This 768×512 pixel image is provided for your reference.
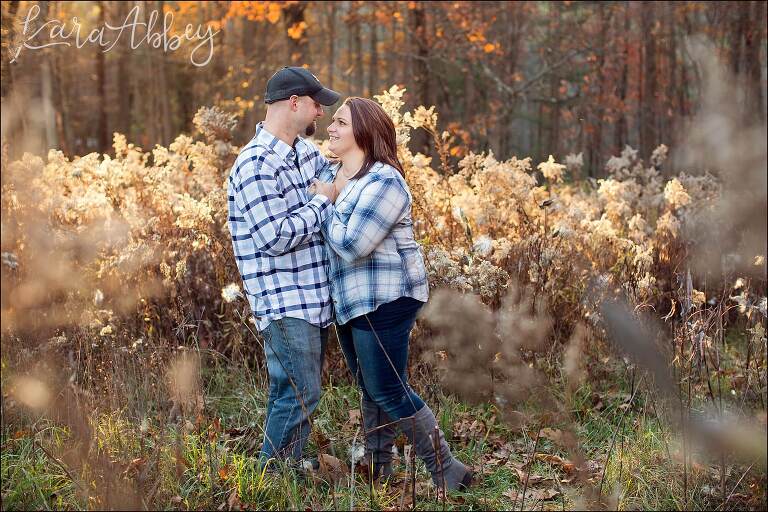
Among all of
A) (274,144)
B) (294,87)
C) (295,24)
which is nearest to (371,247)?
(274,144)

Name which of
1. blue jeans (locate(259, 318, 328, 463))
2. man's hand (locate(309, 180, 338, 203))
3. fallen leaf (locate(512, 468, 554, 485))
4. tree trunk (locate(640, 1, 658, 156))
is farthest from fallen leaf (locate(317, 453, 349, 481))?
tree trunk (locate(640, 1, 658, 156))

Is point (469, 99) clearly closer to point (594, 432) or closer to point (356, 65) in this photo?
point (356, 65)

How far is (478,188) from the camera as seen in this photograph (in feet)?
20.2

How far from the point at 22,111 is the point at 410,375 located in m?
10.5

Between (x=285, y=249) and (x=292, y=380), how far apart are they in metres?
0.59

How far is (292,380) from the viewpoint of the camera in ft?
12.3

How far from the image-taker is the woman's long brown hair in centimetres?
378

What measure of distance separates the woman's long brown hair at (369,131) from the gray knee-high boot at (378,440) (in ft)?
3.78

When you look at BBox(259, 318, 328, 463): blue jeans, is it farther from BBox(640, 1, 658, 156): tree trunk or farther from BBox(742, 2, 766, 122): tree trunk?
BBox(640, 1, 658, 156): tree trunk

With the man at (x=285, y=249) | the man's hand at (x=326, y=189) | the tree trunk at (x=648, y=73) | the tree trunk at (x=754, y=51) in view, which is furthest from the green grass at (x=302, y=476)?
the tree trunk at (x=648, y=73)

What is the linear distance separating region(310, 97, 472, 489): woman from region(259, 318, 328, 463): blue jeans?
0.17 meters

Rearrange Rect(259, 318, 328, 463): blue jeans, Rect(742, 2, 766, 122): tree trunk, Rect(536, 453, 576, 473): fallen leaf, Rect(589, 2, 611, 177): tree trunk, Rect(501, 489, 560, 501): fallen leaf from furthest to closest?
Rect(589, 2, 611, 177): tree trunk < Rect(742, 2, 766, 122): tree trunk < Rect(536, 453, 576, 473): fallen leaf < Rect(501, 489, 560, 501): fallen leaf < Rect(259, 318, 328, 463): blue jeans

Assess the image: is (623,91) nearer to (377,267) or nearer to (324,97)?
(324,97)

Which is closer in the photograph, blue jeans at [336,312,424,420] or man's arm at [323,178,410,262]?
man's arm at [323,178,410,262]
